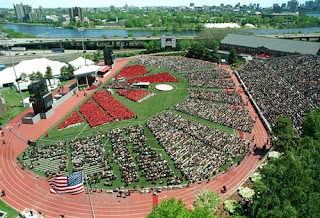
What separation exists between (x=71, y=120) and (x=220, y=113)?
32.4m

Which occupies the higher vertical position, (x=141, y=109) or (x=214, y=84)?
(x=214, y=84)

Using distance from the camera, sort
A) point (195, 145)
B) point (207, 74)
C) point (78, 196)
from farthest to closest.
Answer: point (207, 74)
point (195, 145)
point (78, 196)

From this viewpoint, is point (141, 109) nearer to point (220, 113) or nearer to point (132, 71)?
point (220, 113)

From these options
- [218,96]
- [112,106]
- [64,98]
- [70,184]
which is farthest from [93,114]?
[218,96]

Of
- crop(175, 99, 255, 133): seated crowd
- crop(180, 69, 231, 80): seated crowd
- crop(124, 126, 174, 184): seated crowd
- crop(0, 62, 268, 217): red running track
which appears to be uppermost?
crop(180, 69, 231, 80): seated crowd

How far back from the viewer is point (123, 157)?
39625 millimetres

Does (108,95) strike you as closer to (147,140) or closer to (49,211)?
(147,140)

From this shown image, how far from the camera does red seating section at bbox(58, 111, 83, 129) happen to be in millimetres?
51281

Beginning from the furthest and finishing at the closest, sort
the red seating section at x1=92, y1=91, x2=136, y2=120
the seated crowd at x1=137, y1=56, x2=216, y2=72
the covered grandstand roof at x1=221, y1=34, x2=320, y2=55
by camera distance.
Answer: the covered grandstand roof at x1=221, y1=34, x2=320, y2=55 → the seated crowd at x1=137, y1=56, x2=216, y2=72 → the red seating section at x1=92, y1=91, x2=136, y2=120

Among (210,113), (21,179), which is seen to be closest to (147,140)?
(210,113)

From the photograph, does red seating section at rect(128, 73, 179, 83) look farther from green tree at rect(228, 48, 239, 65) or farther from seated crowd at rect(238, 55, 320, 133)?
green tree at rect(228, 48, 239, 65)

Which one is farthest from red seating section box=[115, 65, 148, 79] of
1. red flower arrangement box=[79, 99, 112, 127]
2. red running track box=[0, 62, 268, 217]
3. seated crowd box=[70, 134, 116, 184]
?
red running track box=[0, 62, 268, 217]

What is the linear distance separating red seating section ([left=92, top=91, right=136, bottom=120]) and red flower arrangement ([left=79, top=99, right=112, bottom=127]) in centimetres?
146

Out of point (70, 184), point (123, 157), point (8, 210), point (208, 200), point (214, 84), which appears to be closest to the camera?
point (70, 184)
